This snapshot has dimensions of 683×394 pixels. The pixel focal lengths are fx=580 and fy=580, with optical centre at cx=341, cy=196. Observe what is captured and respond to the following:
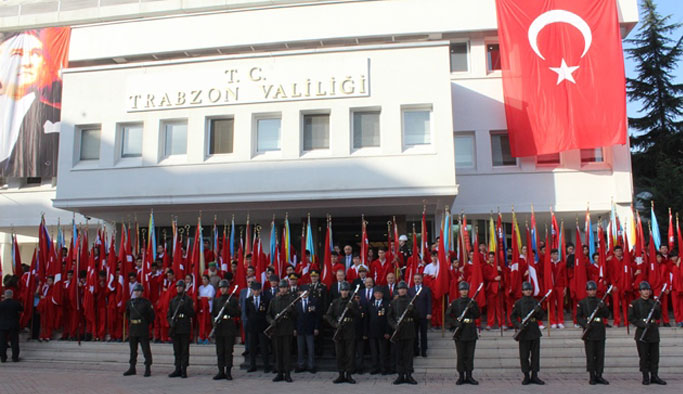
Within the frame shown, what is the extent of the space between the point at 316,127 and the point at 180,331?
912cm

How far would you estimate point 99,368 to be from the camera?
43.1 ft

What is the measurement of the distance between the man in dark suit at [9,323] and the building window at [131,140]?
6.84 m

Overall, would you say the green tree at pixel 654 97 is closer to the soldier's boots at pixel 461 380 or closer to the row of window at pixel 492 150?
the row of window at pixel 492 150

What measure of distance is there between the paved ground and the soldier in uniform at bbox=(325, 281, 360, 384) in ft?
1.10

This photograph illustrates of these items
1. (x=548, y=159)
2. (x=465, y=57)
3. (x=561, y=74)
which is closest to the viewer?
(x=561, y=74)

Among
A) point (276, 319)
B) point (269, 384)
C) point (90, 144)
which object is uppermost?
point (90, 144)

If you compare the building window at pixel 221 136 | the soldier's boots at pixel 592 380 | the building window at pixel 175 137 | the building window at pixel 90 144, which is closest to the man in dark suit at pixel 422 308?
the soldier's boots at pixel 592 380

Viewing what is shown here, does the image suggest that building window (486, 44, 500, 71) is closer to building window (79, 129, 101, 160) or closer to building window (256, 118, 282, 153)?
building window (256, 118, 282, 153)

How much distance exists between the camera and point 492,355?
1234 centimetres

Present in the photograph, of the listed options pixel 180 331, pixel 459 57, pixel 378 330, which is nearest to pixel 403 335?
pixel 378 330

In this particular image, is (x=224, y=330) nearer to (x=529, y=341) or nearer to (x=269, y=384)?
(x=269, y=384)

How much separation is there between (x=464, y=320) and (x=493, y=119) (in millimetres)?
11240

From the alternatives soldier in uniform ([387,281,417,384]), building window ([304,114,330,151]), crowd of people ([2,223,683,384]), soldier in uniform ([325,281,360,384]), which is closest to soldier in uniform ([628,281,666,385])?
crowd of people ([2,223,683,384])

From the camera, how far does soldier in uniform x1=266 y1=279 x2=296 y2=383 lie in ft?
37.2
